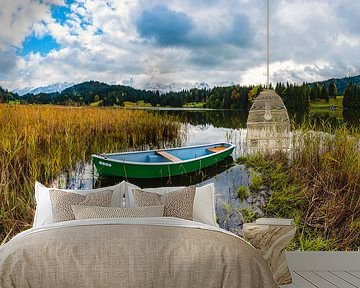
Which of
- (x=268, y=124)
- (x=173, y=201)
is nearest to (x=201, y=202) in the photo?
(x=173, y=201)

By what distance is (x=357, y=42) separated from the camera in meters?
6.30

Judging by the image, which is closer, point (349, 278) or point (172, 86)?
point (349, 278)

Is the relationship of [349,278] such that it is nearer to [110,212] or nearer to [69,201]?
[110,212]

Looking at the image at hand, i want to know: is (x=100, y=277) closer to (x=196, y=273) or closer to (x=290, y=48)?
(x=196, y=273)

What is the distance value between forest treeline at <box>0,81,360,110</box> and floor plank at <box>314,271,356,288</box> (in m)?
1.78

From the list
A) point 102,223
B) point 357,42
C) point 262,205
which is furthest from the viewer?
point 357,42

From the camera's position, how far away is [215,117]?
6250mm

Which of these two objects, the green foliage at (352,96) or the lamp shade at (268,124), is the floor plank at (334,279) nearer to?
the lamp shade at (268,124)

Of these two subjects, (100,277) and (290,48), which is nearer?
(100,277)

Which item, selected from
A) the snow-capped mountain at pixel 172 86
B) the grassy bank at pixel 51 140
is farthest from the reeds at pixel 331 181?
the grassy bank at pixel 51 140

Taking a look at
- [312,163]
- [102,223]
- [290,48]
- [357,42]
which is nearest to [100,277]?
[102,223]

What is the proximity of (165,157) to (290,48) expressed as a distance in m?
1.82

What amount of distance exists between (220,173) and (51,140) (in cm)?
177

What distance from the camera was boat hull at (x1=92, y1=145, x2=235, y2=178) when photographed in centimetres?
587
